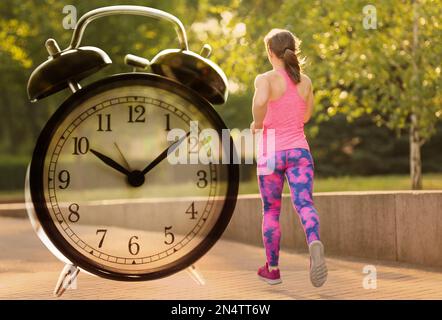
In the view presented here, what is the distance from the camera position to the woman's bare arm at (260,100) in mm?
5914

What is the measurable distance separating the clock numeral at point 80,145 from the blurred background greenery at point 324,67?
23.6ft

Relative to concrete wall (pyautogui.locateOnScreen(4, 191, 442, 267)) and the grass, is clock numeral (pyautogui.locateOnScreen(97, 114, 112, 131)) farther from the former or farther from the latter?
the grass

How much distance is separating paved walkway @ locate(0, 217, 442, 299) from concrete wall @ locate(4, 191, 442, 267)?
244mm

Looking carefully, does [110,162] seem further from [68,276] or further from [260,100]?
[260,100]

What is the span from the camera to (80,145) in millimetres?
5375

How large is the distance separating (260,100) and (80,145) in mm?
1235

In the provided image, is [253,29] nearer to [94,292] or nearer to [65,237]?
[94,292]

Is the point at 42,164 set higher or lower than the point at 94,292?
higher

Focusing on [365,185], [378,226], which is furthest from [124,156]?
[365,185]

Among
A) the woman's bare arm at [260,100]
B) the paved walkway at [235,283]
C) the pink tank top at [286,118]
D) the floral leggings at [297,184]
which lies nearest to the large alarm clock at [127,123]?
the woman's bare arm at [260,100]

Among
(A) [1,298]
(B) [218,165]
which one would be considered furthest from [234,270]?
(B) [218,165]

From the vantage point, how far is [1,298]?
6.70 meters

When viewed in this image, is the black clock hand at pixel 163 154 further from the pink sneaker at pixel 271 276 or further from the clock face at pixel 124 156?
the pink sneaker at pixel 271 276

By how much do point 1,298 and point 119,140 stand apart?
1653 millimetres
